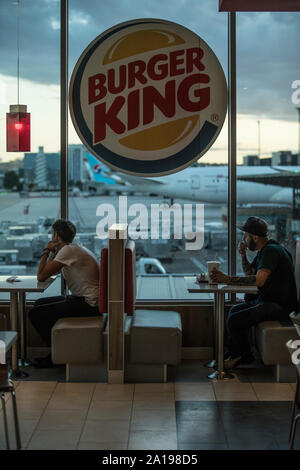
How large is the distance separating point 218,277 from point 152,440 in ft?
5.36

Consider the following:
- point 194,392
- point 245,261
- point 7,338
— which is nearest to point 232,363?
point 194,392

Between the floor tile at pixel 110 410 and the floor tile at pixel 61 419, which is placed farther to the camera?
the floor tile at pixel 110 410

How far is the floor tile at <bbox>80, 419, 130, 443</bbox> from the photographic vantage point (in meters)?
3.89

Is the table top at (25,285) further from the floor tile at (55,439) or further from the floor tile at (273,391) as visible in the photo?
the floor tile at (273,391)

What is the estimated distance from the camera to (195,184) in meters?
5.84

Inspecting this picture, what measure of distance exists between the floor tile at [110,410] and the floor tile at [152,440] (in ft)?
0.94

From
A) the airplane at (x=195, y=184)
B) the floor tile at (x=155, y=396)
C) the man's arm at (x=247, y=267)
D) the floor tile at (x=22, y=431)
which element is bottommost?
the floor tile at (x=22, y=431)

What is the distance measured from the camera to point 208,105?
574cm

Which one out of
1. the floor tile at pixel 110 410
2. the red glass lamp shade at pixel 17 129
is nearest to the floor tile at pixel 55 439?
the floor tile at pixel 110 410

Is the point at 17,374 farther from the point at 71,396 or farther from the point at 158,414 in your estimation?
the point at 158,414

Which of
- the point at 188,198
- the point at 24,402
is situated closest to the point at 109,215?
the point at 188,198

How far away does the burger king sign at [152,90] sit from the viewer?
18.8 feet

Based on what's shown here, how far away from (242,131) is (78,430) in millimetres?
3072

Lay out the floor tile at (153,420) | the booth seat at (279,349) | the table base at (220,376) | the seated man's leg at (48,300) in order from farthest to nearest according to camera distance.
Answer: the seated man's leg at (48,300), the table base at (220,376), the booth seat at (279,349), the floor tile at (153,420)
